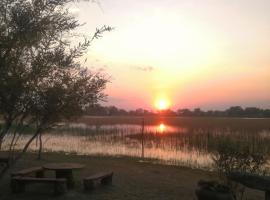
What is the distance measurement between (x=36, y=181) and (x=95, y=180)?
1.49 meters

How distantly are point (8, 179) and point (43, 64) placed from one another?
19.4 ft

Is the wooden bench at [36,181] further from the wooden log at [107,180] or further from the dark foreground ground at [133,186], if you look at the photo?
the wooden log at [107,180]

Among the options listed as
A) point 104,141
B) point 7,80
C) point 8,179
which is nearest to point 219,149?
point 7,80

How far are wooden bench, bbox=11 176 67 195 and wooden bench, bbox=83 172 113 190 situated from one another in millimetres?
593

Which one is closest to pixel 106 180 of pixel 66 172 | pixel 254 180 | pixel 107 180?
pixel 107 180

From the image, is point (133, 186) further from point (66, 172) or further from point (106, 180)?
point (66, 172)

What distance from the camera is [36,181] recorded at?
34.2 ft

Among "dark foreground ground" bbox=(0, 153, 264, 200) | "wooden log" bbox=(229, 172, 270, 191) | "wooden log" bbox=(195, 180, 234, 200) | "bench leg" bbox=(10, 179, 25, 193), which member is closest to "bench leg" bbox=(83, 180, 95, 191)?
"dark foreground ground" bbox=(0, 153, 264, 200)

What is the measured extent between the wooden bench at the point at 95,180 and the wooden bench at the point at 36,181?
0.59 meters

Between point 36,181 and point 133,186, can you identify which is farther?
point 133,186

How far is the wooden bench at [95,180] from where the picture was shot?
1086 centimetres

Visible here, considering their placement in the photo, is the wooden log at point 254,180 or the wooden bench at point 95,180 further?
the wooden bench at point 95,180

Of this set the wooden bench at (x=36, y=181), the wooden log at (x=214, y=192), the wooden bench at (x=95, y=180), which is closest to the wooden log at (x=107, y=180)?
the wooden bench at (x=95, y=180)

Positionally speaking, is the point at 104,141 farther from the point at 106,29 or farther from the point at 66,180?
the point at 106,29
